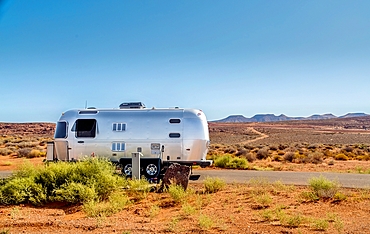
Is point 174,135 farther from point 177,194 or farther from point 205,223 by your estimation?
point 205,223

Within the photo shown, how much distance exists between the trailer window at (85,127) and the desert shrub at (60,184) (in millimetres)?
4002

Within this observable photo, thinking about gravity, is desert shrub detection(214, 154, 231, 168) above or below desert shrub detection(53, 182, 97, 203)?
below

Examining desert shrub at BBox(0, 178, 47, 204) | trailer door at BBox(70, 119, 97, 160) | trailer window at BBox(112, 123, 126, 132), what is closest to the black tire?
trailer window at BBox(112, 123, 126, 132)

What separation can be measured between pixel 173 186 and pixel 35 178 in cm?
416

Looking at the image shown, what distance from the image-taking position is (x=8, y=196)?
33.3 ft

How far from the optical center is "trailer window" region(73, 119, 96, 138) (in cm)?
1534

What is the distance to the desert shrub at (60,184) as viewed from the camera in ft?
32.7

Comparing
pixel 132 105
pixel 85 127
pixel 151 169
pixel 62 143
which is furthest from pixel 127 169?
pixel 62 143

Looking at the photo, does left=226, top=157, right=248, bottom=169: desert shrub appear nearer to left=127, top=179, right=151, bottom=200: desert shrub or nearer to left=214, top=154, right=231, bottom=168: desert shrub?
left=214, top=154, right=231, bottom=168: desert shrub

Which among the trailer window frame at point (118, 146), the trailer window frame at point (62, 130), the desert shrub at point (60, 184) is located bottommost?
the desert shrub at point (60, 184)

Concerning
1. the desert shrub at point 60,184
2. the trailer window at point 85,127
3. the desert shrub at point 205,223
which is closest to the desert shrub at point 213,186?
the desert shrub at point 60,184

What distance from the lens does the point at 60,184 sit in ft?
35.6

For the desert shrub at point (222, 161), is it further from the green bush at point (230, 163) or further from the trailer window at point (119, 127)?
the trailer window at point (119, 127)

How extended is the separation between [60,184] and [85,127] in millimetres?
4872
